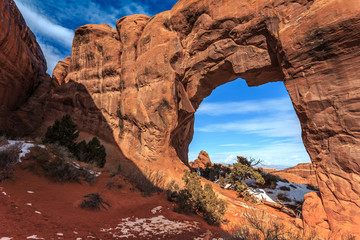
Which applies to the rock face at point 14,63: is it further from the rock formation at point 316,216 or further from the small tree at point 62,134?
the rock formation at point 316,216

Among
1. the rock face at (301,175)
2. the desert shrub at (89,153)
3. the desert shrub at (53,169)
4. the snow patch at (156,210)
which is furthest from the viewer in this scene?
the rock face at (301,175)

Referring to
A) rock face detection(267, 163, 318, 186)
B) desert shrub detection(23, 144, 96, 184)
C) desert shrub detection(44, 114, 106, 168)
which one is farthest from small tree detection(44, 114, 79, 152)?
rock face detection(267, 163, 318, 186)

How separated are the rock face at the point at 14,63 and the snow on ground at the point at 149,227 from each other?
19632 millimetres

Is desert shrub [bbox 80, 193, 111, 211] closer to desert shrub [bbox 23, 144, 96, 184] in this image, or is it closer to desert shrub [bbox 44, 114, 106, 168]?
desert shrub [bbox 23, 144, 96, 184]

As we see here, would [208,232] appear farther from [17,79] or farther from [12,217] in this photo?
[17,79]

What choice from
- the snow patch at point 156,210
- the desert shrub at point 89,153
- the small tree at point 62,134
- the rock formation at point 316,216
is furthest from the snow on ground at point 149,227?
the small tree at point 62,134

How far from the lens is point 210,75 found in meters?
16.0

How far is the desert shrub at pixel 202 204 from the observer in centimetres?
729

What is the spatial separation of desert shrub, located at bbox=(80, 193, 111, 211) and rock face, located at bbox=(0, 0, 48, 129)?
17.8 m

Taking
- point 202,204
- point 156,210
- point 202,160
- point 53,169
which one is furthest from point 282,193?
point 202,160

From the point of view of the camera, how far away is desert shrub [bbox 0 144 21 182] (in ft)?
20.1

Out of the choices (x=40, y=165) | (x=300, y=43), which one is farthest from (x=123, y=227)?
(x=300, y=43)

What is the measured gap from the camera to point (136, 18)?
2069cm

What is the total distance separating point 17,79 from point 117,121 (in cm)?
1206
